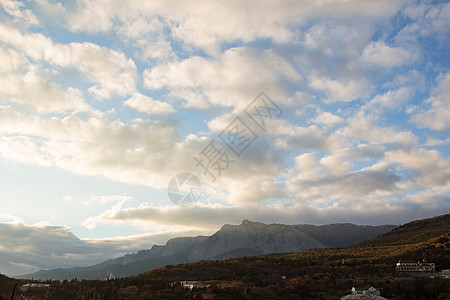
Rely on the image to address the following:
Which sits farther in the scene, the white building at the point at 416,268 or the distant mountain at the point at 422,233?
the distant mountain at the point at 422,233

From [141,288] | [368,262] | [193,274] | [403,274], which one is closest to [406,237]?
[368,262]

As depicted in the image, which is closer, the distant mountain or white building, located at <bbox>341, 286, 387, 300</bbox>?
white building, located at <bbox>341, 286, 387, 300</bbox>

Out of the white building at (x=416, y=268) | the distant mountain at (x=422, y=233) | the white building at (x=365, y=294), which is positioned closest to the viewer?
the white building at (x=365, y=294)

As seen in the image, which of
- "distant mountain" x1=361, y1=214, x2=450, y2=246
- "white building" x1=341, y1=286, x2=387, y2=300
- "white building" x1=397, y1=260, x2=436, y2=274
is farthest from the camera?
"distant mountain" x1=361, y1=214, x2=450, y2=246

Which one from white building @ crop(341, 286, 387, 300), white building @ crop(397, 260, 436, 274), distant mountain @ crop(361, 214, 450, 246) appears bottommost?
white building @ crop(341, 286, 387, 300)

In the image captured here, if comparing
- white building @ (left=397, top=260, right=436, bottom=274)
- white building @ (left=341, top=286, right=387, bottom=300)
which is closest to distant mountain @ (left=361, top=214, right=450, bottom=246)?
white building @ (left=397, top=260, right=436, bottom=274)

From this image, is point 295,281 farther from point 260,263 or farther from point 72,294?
point 72,294

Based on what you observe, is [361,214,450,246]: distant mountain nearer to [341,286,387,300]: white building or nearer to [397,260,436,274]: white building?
[397,260,436,274]: white building

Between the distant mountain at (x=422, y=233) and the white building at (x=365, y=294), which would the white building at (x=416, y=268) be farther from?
the distant mountain at (x=422, y=233)

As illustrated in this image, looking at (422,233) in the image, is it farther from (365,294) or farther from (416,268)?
(365,294)

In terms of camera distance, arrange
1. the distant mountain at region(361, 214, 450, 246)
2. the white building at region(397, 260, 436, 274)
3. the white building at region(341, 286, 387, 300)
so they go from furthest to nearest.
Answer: the distant mountain at region(361, 214, 450, 246), the white building at region(397, 260, 436, 274), the white building at region(341, 286, 387, 300)

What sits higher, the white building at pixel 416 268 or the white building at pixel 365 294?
the white building at pixel 416 268

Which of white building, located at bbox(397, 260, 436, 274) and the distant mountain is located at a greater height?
the distant mountain

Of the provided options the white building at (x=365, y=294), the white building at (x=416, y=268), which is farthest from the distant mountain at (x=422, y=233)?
the white building at (x=365, y=294)
